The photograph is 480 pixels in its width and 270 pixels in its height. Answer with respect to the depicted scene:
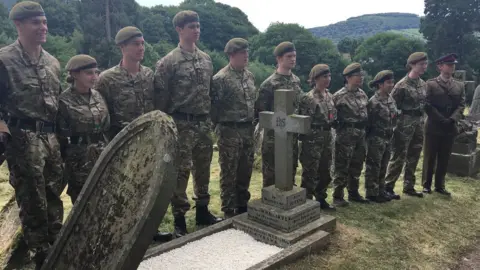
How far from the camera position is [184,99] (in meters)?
5.36

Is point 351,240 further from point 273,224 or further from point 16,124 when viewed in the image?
point 16,124

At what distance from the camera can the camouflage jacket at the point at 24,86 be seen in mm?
4023

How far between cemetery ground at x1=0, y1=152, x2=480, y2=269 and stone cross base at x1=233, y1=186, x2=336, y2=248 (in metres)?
0.32

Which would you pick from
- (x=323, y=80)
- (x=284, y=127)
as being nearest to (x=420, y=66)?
(x=323, y=80)

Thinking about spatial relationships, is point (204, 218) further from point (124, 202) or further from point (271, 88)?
point (124, 202)

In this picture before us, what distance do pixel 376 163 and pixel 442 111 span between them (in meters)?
1.92

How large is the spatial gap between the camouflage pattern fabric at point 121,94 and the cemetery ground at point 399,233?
5.95 ft

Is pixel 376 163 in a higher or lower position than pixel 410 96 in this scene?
lower

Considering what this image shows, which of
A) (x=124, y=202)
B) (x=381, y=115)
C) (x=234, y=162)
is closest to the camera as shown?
(x=124, y=202)

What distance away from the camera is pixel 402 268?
4.97m

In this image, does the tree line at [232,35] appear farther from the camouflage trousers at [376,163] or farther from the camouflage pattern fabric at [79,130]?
the camouflage trousers at [376,163]

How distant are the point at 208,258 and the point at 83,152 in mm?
1911

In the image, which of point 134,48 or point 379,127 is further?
point 379,127

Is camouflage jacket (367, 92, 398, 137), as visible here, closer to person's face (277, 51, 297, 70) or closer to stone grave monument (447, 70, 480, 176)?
person's face (277, 51, 297, 70)
